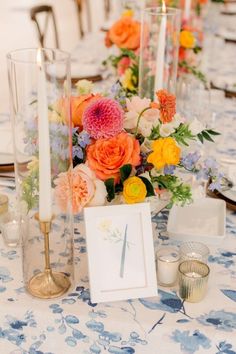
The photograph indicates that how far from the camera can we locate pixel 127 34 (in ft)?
6.37

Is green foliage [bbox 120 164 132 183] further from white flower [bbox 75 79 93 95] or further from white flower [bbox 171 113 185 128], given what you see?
white flower [bbox 75 79 93 95]

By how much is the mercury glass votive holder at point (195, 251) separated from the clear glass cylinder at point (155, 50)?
0.68 m

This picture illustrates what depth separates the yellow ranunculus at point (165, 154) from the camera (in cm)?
100

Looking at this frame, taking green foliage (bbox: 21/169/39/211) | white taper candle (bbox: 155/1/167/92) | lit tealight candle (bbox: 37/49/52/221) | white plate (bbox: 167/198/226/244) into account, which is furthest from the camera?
white taper candle (bbox: 155/1/167/92)

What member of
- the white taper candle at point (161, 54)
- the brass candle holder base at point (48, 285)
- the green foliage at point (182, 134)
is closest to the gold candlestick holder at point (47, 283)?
the brass candle holder base at point (48, 285)

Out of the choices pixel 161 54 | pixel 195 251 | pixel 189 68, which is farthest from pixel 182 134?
pixel 189 68

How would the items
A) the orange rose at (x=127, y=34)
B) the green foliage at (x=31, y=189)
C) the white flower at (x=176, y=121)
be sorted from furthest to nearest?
the orange rose at (x=127, y=34), the white flower at (x=176, y=121), the green foliage at (x=31, y=189)

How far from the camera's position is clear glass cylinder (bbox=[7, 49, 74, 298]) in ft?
2.90

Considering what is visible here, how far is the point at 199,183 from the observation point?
4.47 ft

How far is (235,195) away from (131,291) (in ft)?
1.63

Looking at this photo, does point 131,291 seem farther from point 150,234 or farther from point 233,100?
point 233,100

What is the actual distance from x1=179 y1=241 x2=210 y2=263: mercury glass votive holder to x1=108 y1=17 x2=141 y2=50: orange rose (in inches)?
40.8

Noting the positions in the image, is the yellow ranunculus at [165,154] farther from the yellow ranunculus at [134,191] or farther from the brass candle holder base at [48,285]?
the brass candle holder base at [48,285]

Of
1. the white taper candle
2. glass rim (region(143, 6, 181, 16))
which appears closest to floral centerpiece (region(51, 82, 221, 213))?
the white taper candle
